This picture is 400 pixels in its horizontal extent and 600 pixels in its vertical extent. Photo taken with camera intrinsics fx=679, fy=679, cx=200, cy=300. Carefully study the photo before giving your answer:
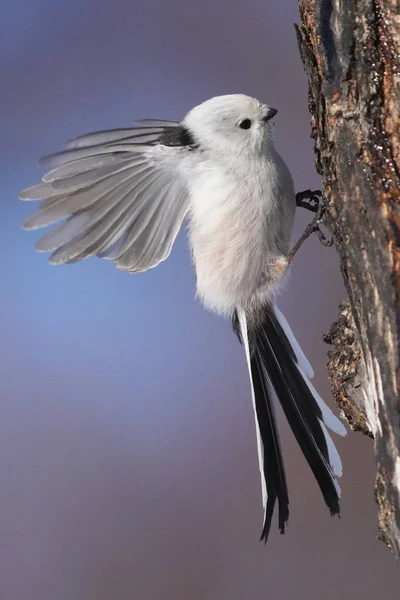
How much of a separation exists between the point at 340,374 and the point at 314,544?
697 millimetres

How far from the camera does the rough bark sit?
2.30 ft

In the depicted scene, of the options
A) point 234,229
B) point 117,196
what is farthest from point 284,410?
point 117,196

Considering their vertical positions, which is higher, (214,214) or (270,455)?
(214,214)

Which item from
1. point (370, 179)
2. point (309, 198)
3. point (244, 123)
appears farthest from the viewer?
point (309, 198)

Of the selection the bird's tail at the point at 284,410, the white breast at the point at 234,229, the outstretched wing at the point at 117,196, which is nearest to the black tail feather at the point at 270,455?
the bird's tail at the point at 284,410

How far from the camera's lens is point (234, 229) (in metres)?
1.10

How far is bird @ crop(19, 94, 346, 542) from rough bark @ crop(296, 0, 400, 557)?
29 centimetres

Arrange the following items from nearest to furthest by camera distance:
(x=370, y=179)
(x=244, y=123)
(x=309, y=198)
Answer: (x=370, y=179) < (x=244, y=123) < (x=309, y=198)

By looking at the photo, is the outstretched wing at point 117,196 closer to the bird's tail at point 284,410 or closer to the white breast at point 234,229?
the white breast at point 234,229

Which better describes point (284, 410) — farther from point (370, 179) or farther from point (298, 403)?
point (370, 179)

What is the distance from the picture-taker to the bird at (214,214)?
3.55 feet

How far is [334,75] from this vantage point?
0.76m

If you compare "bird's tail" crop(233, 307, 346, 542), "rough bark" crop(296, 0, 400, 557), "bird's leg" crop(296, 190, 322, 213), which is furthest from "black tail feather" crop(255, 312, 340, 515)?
"rough bark" crop(296, 0, 400, 557)

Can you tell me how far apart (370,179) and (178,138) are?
46 cm
